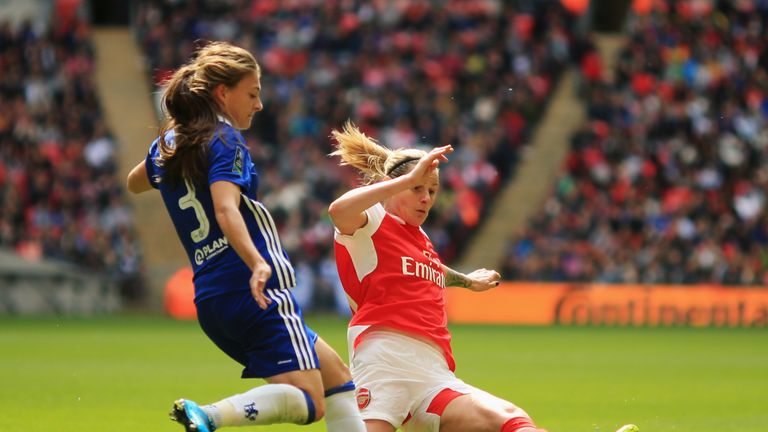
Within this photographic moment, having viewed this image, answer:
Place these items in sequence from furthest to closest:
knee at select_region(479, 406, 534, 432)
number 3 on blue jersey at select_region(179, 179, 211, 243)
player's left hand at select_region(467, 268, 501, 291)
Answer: player's left hand at select_region(467, 268, 501, 291) < knee at select_region(479, 406, 534, 432) < number 3 on blue jersey at select_region(179, 179, 211, 243)

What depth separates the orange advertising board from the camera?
23.8m

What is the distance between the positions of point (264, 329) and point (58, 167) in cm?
2286

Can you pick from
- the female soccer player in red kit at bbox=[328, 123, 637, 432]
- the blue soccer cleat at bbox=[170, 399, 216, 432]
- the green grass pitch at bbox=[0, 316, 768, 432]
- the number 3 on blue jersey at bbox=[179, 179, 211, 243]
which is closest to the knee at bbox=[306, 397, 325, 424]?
the blue soccer cleat at bbox=[170, 399, 216, 432]

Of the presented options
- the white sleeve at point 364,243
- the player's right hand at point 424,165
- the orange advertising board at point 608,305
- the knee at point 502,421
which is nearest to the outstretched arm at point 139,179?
the white sleeve at point 364,243

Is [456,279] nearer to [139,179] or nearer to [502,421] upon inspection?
[502,421]

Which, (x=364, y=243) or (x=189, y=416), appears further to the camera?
(x=364, y=243)

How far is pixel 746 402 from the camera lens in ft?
37.8

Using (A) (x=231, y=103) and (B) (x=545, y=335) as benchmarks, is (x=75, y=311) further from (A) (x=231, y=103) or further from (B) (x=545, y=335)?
(A) (x=231, y=103)

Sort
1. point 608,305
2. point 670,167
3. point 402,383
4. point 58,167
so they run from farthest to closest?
point 670,167 → point 58,167 → point 608,305 → point 402,383

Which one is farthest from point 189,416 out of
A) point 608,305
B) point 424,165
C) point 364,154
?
point 608,305

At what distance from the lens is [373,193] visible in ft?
19.5

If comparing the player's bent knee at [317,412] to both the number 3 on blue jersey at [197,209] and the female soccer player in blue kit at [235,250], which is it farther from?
the number 3 on blue jersey at [197,209]

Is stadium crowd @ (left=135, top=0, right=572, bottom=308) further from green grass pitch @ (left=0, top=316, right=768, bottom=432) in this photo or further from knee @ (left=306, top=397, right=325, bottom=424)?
knee @ (left=306, top=397, right=325, bottom=424)

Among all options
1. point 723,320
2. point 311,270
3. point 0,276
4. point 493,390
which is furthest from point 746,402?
point 0,276
